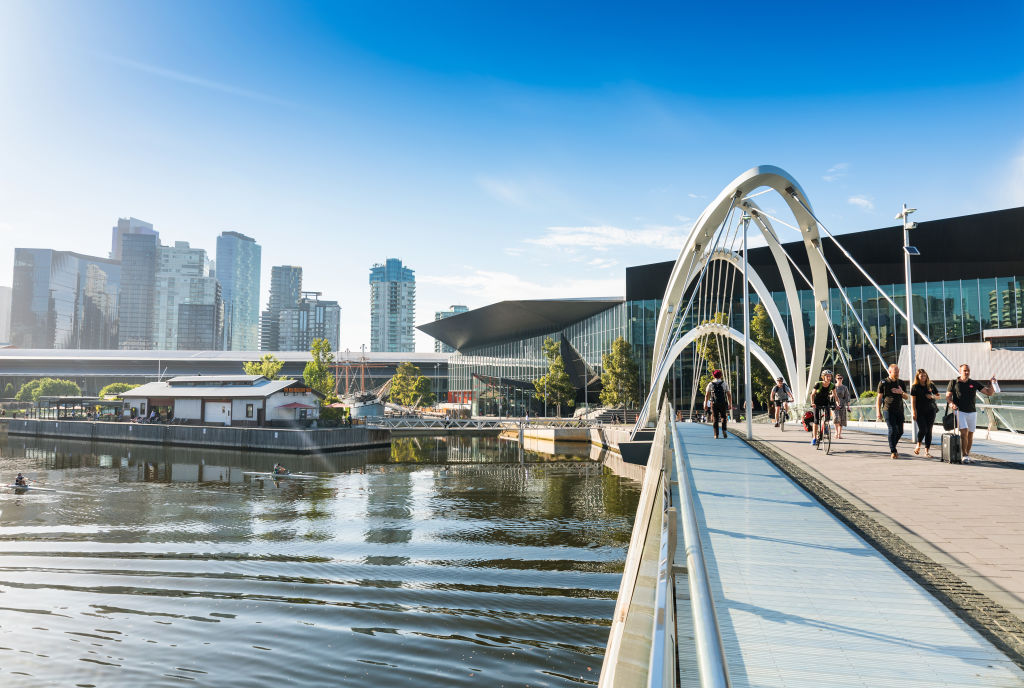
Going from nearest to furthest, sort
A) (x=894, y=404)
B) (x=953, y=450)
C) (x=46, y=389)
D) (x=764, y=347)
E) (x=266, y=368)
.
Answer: (x=953, y=450) → (x=894, y=404) → (x=764, y=347) → (x=266, y=368) → (x=46, y=389)

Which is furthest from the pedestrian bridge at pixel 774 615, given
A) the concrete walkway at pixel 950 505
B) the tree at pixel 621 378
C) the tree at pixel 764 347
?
the tree at pixel 621 378

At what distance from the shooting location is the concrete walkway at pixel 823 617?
12.8 ft

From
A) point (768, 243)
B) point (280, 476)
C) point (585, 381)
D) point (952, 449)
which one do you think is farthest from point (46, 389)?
point (952, 449)

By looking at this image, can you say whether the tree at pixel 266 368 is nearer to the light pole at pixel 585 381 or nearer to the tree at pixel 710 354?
the light pole at pixel 585 381

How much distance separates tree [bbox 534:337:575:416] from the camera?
6625 centimetres

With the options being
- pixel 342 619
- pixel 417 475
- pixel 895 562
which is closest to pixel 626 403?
pixel 417 475

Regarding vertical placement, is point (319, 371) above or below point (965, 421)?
above

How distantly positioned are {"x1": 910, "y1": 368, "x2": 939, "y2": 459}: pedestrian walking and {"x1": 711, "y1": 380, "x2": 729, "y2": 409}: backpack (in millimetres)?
5196

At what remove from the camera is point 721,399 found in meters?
18.0

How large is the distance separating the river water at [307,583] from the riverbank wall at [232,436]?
52.0ft

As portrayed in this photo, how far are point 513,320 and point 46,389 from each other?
232 ft

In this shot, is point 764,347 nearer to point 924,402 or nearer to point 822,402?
point 822,402

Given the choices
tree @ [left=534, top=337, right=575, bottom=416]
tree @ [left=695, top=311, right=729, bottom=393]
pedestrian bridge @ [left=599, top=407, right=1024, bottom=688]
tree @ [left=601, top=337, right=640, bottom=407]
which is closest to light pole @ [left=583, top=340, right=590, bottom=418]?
tree @ [left=534, top=337, right=575, bottom=416]

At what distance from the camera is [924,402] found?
12.7m
